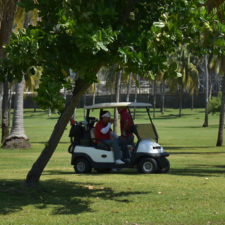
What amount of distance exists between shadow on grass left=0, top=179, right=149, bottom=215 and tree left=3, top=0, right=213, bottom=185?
5.71ft

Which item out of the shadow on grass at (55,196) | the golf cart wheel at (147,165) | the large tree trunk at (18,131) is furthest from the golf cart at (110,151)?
the large tree trunk at (18,131)

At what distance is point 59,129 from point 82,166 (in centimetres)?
371

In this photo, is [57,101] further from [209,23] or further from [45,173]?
[45,173]

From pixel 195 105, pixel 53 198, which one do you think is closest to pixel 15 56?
pixel 53 198

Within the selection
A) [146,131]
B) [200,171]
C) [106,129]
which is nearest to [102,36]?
[106,129]

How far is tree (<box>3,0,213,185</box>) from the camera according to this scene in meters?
7.25

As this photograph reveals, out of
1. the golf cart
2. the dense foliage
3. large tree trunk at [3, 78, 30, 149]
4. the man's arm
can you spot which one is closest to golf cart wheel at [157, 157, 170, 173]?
the golf cart

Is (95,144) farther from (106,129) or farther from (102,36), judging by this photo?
(102,36)

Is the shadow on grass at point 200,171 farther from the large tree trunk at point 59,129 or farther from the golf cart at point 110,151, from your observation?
the large tree trunk at point 59,129

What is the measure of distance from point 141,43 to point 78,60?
3.02 feet

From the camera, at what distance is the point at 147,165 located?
1277 centimetres

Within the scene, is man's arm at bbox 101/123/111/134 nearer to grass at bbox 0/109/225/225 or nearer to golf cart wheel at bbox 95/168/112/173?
grass at bbox 0/109/225/225

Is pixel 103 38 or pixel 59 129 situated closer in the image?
pixel 103 38

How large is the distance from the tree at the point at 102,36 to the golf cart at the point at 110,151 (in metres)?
3.74
